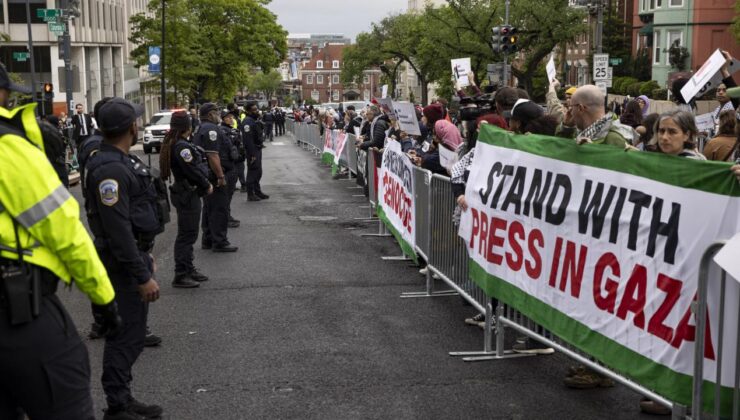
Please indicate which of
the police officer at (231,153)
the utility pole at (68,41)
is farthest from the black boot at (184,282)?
Result: the utility pole at (68,41)

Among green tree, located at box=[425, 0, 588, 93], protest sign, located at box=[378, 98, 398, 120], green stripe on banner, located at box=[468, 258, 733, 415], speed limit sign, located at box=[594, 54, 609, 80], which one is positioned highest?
green tree, located at box=[425, 0, 588, 93]

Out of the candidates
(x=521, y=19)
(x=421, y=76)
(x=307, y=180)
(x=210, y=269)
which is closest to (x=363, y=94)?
(x=421, y=76)

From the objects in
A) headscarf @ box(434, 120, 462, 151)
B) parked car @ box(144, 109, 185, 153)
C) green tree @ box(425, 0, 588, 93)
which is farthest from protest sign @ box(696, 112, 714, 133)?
green tree @ box(425, 0, 588, 93)

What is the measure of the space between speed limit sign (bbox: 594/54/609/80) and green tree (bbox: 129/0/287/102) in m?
38.6

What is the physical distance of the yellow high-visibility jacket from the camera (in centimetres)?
367

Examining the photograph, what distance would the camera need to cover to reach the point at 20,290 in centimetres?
363

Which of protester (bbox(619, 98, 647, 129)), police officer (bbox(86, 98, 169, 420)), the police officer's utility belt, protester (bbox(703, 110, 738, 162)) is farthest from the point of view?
protester (bbox(619, 98, 647, 129))

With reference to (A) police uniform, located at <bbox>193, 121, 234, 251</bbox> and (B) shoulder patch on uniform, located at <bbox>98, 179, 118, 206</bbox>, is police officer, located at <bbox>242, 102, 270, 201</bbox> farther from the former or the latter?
(B) shoulder patch on uniform, located at <bbox>98, 179, 118, 206</bbox>

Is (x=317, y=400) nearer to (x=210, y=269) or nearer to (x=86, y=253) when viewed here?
(x=86, y=253)

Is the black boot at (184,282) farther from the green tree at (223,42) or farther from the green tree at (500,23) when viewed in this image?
the green tree at (500,23)

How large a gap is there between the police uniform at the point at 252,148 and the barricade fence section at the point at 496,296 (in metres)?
3.99

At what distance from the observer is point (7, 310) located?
3.64 metres

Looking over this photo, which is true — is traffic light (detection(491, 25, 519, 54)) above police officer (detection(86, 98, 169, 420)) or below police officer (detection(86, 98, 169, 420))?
above

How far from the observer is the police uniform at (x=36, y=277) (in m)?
3.65
